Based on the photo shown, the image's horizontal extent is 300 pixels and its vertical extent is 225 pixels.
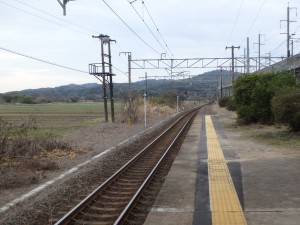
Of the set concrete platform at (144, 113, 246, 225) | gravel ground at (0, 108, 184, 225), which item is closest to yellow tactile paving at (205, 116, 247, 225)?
concrete platform at (144, 113, 246, 225)

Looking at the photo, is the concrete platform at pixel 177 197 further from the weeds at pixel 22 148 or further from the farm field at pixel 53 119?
the farm field at pixel 53 119

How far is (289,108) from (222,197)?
12.8 metres

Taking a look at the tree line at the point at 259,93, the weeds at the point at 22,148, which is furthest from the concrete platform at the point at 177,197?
the tree line at the point at 259,93

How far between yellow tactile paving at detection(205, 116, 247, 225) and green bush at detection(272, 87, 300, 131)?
23.4 ft

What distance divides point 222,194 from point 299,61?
32389 millimetres

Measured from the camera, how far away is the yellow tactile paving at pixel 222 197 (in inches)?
308

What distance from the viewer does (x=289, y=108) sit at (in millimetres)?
21172

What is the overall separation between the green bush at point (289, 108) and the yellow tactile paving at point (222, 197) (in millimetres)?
7137

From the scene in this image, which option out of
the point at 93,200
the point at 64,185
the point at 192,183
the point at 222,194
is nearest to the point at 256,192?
the point at 222,194

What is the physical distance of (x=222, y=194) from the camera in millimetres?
9844

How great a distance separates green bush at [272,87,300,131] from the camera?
20953mm

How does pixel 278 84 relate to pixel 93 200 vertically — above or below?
above

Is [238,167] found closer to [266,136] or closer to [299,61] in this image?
[266,136]

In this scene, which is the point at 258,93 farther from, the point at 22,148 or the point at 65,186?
the point at 65,186
